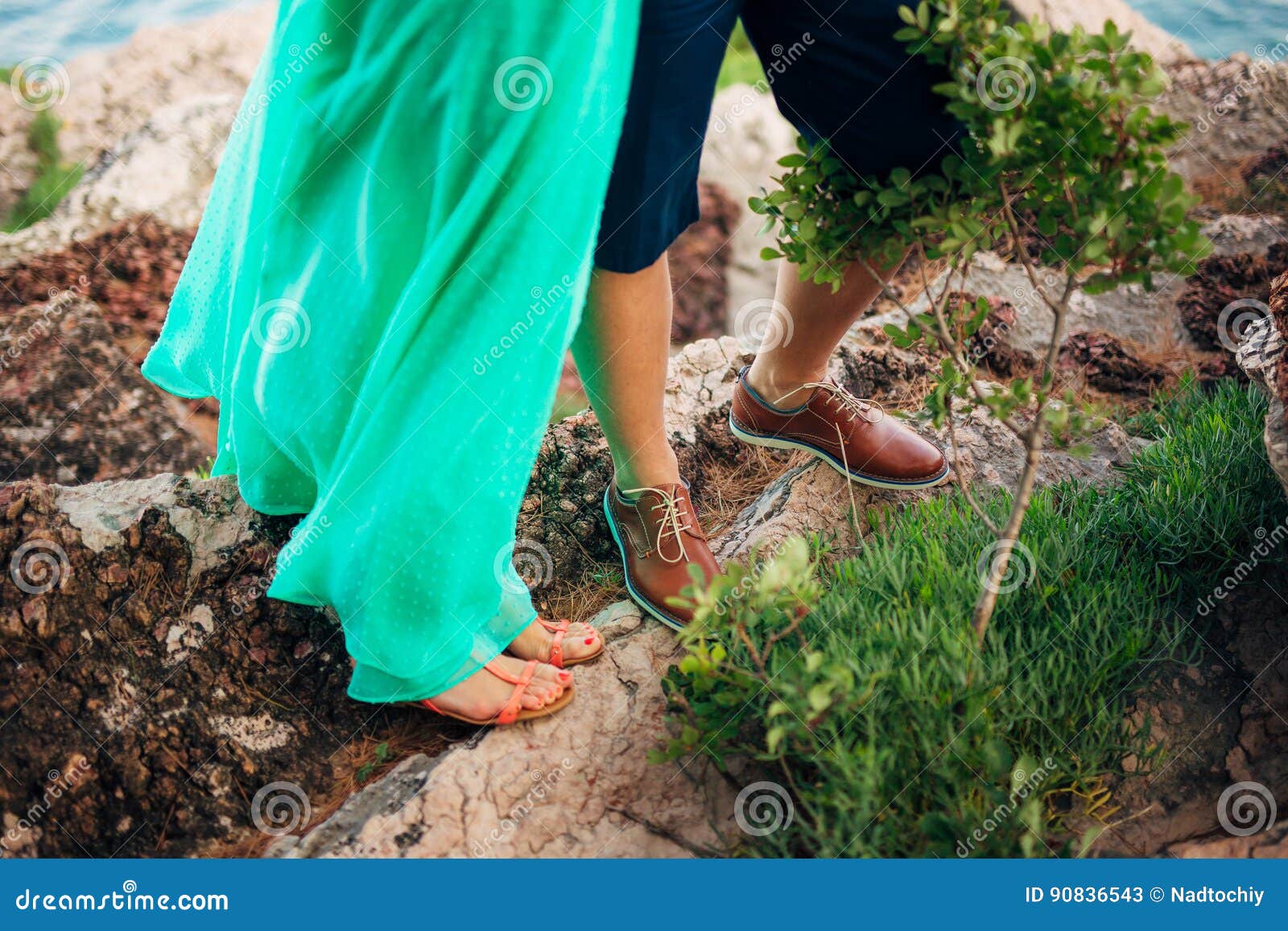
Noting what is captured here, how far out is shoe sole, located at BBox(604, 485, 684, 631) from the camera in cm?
204

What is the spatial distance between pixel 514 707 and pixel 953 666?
84 cm

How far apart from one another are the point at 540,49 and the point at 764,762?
1285mm

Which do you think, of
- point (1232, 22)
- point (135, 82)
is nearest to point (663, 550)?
point (1232, 22)

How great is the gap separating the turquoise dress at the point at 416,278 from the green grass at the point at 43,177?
3168mm

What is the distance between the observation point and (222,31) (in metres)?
5.08

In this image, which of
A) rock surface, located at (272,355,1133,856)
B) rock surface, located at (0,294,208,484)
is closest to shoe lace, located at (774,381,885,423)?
rock surface, located at (272,355,1133,856)

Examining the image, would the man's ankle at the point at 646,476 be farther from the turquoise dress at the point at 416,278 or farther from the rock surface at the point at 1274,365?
the rock surface at the point at 1274,365

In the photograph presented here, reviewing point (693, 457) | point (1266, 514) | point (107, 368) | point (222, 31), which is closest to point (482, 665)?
point (693, 457)

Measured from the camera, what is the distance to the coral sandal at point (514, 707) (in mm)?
1841

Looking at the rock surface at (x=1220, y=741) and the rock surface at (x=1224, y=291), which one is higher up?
the rock surface at (x=1224, y=291)

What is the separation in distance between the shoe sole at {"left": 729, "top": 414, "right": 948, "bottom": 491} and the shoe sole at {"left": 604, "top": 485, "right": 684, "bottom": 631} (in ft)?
1.37

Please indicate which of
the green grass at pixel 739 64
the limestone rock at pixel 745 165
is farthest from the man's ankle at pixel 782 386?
the green grass at pixel 739 64

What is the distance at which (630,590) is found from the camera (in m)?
2.12

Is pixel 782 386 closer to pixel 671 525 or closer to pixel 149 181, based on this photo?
pixel 671 525
